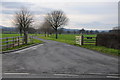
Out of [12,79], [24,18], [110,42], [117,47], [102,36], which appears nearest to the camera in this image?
[12,79]

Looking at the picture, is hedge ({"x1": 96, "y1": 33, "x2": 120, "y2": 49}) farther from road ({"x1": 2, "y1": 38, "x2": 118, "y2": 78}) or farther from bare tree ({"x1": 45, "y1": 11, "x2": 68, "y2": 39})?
bare tree ({"x1": 45, "y1": 11, "x2": 68, "y2": 39})

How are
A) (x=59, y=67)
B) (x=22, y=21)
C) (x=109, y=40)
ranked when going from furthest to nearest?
1. (x=22, y=21)
2. (x=109, y=40)
3. (x=59, y=67)

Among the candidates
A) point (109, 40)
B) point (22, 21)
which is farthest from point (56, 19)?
point (109, 40)

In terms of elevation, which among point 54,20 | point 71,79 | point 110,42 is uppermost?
point 54,20

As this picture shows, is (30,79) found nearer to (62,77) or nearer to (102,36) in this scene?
(62,77)

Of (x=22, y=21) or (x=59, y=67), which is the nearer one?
(x=59, y=67)

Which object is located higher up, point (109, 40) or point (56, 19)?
point (56, 19)

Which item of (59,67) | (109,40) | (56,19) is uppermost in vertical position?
(56,19)

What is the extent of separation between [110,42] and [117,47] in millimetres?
1669

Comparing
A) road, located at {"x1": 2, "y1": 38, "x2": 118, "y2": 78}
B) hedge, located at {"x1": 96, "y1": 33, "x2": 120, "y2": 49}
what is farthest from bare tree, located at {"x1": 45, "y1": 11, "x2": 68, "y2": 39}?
road, located at {"x1": 2, "y1": 38, "x2": 118, "y2": 78}

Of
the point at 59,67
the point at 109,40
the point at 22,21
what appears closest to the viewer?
the point at 59,67

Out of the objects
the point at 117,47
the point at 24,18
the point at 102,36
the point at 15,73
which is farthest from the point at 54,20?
the point at 15,73

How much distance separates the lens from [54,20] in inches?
2099

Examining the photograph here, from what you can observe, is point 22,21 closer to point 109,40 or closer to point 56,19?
point 56,19
